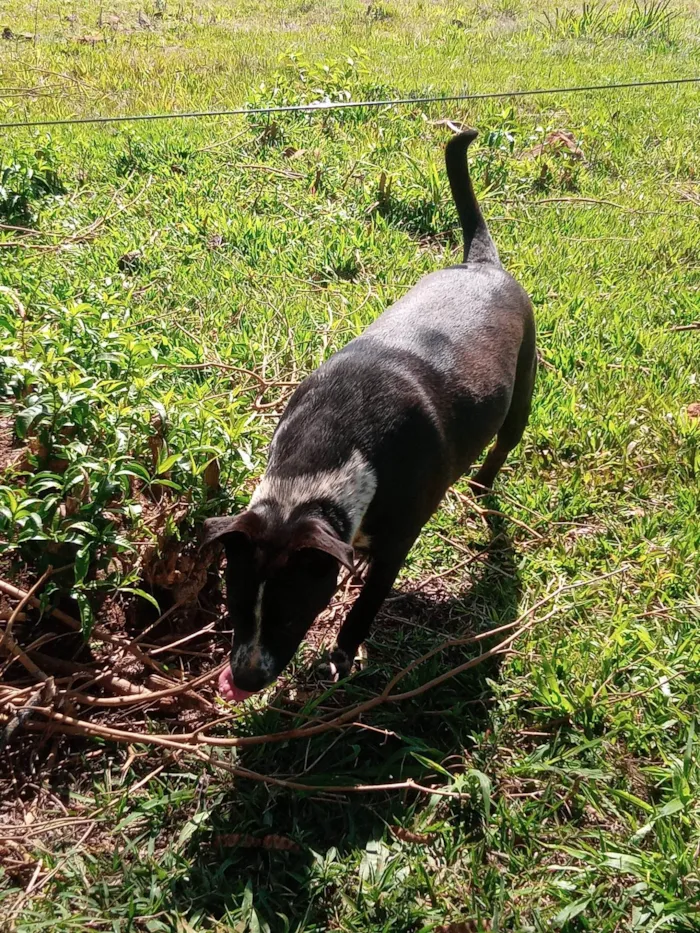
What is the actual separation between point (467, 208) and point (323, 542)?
2.38 meters

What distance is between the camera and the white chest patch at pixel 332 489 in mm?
2547

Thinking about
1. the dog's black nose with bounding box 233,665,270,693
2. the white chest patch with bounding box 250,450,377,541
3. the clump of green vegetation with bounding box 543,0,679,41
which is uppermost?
the clump of green vegetation with bounding box 543,0,679,41

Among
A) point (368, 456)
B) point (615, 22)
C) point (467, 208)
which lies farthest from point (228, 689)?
point (615, 22)

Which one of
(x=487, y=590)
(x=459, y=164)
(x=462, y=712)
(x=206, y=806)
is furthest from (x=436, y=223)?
(x=206, y=806)

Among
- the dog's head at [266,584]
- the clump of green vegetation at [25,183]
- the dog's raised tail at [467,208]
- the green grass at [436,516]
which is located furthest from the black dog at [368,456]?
the clump of green vegetation at [25,183]

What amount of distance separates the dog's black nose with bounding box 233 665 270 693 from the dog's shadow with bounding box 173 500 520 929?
0.44 m

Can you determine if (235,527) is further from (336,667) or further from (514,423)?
(514,423)

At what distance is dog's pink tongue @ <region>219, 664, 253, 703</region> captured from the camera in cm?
251

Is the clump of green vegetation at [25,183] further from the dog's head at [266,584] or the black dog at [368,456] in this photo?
the dog's head at [266,584]

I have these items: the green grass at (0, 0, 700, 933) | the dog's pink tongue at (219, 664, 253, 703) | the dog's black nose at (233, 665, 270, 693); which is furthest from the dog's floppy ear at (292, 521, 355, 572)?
the green grass at (0, 0, 700, 933)

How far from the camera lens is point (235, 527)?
7.53 ft

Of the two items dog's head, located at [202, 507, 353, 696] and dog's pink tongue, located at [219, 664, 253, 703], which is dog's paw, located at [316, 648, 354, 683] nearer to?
dog's pink tongue, located at [219, 664, 253, 703]

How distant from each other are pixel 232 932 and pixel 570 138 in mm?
7445

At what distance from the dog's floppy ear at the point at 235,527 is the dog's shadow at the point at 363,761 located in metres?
0.83
